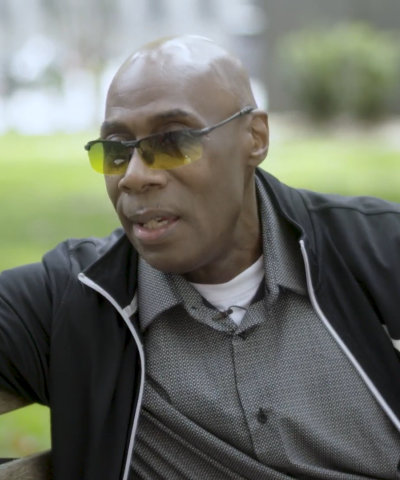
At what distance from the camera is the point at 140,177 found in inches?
104

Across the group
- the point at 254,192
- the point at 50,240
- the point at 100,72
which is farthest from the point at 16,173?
the point at 254,192

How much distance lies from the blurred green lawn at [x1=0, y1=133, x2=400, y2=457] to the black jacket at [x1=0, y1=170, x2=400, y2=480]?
208 cm

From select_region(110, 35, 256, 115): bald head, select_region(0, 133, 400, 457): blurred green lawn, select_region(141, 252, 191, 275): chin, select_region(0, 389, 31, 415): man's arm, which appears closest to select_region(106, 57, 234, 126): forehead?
select_region(110, 35, 256, 115): bald head

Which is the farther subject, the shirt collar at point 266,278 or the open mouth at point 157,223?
the shirt collar at point 266,278

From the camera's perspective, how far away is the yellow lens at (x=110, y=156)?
2711mm

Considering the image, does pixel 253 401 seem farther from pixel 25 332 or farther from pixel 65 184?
pixel 65 184

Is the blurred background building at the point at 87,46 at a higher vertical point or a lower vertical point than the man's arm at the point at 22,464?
lower

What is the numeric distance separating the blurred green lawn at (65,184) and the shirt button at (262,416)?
88.6 inches

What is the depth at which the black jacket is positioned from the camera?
2699 millimetres

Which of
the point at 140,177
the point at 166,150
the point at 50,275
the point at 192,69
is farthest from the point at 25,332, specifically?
the point at 192,69

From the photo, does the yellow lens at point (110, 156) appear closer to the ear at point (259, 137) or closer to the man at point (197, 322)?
the man at point (197, 322)

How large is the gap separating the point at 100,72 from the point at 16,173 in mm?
9451

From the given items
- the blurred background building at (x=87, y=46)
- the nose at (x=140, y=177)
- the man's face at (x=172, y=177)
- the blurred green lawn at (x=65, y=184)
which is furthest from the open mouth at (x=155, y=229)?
the blurred background building at (x=87, y=46)

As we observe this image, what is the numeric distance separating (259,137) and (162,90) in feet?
1.40
